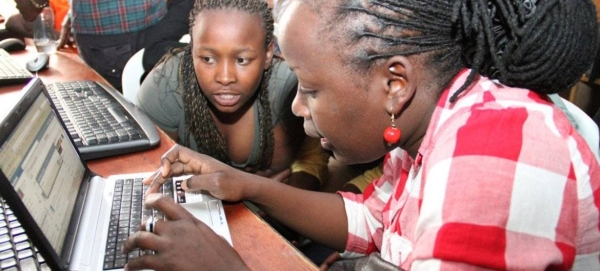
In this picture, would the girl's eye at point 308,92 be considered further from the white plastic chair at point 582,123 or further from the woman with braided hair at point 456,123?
the white plastic chair at point 582,123

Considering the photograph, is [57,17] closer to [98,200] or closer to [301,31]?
[98,200]

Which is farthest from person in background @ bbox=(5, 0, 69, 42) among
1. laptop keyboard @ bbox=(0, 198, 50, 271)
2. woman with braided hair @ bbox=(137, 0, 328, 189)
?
laptop keyboard @ bbox=(0, 198, 50, 271)

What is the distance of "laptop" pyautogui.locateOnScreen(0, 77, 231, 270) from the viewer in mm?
673

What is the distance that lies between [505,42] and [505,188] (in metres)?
0.23

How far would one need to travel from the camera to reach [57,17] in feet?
8.66

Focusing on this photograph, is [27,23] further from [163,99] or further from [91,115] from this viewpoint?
[91,115]

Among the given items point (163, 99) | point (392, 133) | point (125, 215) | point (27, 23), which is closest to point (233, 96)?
point (163, 99)

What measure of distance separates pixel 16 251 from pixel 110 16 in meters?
1.68

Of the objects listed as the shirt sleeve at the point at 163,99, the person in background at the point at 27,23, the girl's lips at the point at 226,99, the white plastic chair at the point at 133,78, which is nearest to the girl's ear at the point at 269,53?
the girl's lips at the point at 226,99

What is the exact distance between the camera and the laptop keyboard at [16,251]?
687 mm

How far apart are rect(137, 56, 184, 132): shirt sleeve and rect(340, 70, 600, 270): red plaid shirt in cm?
98

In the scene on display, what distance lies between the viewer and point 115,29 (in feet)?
7.29

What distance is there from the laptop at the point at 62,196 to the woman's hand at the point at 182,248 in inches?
1.9

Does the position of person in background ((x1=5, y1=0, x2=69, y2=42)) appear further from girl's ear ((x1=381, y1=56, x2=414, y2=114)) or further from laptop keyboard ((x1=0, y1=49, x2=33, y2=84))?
girl's ear ((x1=381, y1=56, x2=414, y2=114))
